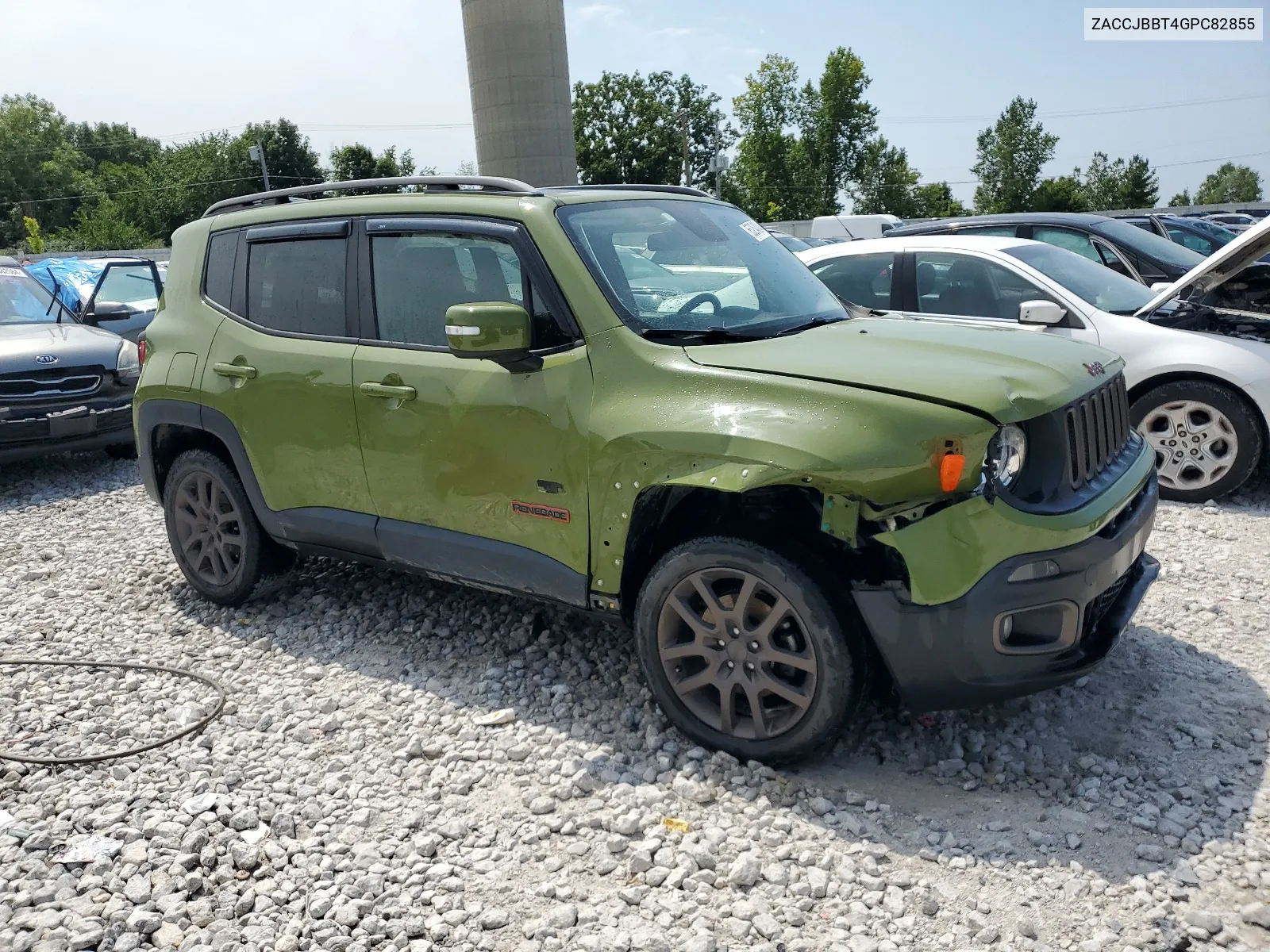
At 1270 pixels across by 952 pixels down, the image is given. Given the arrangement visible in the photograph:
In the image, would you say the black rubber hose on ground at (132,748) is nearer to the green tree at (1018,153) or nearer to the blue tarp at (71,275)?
the blue tarp at (71,275)

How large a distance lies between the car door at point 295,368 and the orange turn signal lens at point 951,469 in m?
2.39

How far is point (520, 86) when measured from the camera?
3538cm

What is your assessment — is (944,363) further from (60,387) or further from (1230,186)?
(1230,186)

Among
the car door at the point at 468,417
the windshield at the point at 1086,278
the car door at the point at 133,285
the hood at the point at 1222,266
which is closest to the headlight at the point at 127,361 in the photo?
the car door at the point at 133,285

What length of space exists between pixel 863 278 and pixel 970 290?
2.38 feet

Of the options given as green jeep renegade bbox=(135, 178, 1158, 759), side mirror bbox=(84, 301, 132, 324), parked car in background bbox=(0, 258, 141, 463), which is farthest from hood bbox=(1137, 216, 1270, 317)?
side mirror bbox=(84, 301, 132, 324)

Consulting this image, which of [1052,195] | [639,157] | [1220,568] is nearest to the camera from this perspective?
[1220,568]

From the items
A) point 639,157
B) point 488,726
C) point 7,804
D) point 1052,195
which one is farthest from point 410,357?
point 639,157

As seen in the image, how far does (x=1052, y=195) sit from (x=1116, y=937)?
68329mm

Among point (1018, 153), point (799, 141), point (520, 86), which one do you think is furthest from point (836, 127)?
point (520, 86)

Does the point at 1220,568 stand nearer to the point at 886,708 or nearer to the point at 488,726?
the point at 886,708

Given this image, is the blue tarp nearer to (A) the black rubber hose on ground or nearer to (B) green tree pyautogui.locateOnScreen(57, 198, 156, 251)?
(A) the black rubber hose on ground

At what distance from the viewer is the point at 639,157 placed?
80062 mm

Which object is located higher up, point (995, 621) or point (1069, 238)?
point (1069, 238)
